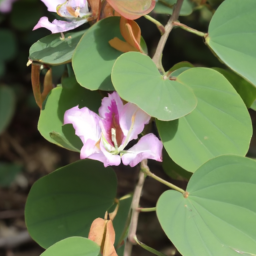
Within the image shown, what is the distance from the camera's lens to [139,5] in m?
0.56

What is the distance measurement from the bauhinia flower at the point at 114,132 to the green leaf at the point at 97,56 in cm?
3

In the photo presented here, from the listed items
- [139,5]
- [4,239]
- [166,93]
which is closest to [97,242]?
[166,93]

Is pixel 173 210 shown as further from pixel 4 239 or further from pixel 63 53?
pixel 4 239

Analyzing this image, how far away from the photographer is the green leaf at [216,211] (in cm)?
53

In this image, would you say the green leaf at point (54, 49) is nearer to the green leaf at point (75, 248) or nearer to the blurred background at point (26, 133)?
the green leaf at point (75, 248)

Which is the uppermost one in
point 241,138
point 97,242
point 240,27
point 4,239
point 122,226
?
point 240,27

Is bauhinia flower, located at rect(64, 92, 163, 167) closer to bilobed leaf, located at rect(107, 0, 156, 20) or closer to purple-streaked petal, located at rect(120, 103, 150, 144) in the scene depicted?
purple-streaked petal, located at rect(120, 103, 150, 144)

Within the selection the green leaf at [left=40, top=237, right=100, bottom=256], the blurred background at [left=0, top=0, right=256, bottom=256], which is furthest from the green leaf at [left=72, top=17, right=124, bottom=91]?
the blurred background at [left=0, top=0, right=256, bottom=256]

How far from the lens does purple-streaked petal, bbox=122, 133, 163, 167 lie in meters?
0.54

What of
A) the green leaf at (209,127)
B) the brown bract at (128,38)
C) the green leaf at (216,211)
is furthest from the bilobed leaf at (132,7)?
the green leaf at (216,211)

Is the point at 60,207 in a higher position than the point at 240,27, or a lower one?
lower

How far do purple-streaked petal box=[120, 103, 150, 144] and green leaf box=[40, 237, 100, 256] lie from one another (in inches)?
6.8

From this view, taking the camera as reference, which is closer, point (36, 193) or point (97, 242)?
point (97, 242)

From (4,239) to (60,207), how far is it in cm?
92
